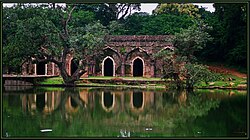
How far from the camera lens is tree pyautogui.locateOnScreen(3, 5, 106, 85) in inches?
845

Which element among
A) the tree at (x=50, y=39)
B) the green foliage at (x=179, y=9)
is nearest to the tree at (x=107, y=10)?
the green foliage at (x=179, y=9)

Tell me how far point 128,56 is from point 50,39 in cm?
779

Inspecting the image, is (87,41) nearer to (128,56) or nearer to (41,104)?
(128,56)

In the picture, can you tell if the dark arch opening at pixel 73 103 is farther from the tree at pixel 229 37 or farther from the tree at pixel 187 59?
the tree at pixel 229 37

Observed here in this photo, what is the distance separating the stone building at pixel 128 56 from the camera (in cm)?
2780

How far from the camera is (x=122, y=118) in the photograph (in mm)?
10922

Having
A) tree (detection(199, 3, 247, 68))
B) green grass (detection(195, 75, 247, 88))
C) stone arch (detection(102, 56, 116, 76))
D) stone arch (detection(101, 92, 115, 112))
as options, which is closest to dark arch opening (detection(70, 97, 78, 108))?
stone arch (detection(101, 92, 115, 112))

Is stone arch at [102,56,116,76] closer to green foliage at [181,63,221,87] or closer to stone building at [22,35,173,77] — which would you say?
stone building at [22,35,173,77]

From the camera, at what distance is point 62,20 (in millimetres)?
22781

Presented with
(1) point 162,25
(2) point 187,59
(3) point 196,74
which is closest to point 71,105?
(3) point 196,74

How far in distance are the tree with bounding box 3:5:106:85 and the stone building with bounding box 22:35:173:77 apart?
429cm

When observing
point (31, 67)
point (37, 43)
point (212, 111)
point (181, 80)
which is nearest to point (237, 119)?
point (212, 111)

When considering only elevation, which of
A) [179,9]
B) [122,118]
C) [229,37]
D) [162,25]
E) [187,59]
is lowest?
[122,118]

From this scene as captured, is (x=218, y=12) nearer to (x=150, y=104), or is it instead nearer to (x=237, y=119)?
(x=150, y=104)
